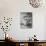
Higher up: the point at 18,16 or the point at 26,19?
the point at 18,16

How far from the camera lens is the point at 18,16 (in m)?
4.13

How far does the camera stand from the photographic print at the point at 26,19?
414cm

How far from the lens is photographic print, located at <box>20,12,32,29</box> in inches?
163

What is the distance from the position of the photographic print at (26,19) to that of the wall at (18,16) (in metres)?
0.10

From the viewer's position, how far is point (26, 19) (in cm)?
416

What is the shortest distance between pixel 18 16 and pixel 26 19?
11.0 inches

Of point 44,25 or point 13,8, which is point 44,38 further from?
point 13,8

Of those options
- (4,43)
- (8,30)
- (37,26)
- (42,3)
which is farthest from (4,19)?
(42,3)

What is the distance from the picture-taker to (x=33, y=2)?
4258 mm

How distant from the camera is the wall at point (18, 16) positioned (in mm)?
4090

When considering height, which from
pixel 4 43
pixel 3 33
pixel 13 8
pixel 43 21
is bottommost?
pixel 4 43

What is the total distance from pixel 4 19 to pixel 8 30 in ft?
1.23

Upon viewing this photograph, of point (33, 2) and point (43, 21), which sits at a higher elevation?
point (33, 2)

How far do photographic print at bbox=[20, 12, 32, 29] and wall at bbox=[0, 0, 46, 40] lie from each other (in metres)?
0.10
